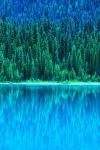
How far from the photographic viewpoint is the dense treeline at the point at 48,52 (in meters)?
107

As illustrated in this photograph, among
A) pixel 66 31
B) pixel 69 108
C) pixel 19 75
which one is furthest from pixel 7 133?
pixel 66 31

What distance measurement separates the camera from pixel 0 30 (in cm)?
12412

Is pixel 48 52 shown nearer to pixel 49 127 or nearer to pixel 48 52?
pixel 48 52

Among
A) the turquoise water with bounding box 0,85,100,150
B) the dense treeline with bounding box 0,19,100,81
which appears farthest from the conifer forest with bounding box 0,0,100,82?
the turquoise water with bounding box 0,85,100,150

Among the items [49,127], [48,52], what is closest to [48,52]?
[48,52]

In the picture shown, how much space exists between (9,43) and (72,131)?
95.4 meters

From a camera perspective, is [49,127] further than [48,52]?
No

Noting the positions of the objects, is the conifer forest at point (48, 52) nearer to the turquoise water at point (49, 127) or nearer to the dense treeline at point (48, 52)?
the dense treeline at point (48, 52)

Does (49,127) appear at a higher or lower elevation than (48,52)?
higher

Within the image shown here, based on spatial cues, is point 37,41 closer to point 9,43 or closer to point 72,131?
point 9,43

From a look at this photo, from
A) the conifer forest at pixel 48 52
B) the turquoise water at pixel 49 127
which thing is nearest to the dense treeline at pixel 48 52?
the conifer forest at pixel 48 52

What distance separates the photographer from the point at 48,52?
11625 centimetres

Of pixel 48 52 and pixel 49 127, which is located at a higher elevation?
pixel 49 127

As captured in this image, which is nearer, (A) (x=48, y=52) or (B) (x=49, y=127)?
(B) (x=49, y=127)
